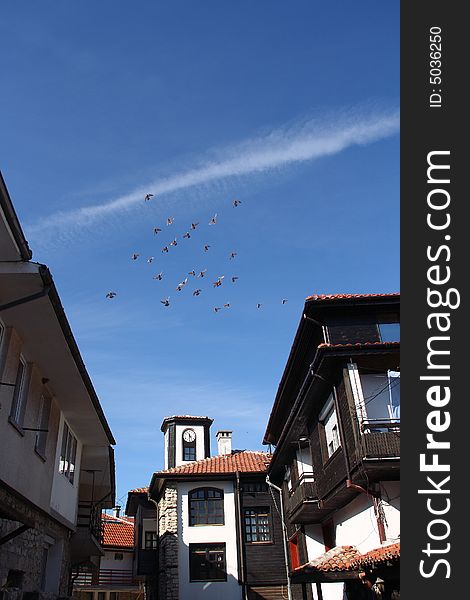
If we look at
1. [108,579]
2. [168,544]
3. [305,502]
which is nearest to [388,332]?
[305,502]

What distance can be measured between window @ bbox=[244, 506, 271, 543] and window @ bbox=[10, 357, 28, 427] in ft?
67.3

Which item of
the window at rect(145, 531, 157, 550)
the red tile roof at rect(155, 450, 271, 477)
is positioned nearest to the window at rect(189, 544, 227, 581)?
the red tile roof at rect(155, 450, 271, 477)

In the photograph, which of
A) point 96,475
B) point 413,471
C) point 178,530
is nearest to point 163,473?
point 178,530

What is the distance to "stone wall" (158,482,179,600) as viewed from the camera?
25406 mm

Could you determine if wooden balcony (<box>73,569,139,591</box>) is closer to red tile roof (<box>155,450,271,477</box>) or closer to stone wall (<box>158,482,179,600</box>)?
stone wall (<box>158,482,179,600</box>)

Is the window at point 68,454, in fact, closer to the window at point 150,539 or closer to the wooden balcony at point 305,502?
the wooden balcony at point 305,502

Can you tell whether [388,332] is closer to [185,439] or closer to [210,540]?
[210,540]

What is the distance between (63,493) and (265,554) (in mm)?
16854

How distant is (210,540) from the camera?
26.8 metres

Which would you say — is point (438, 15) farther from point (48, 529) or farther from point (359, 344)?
point (48, 529)

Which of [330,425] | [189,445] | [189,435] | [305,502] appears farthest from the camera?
[189,435]

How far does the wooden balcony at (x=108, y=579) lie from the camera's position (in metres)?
36.8

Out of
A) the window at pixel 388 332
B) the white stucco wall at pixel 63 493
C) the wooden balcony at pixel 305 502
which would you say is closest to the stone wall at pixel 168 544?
the wooden balcony at pixel 305 502

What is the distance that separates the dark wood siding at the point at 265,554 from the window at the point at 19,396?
66.6 ft
